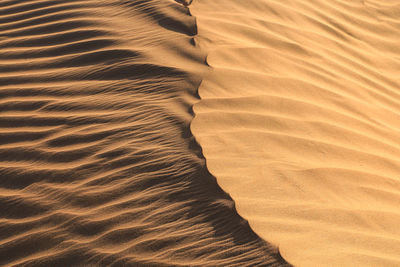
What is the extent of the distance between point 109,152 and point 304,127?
3.63 feet

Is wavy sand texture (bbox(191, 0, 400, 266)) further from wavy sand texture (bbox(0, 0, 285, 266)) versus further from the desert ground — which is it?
wavy sand texture (bbox(0, 0, 285, 266))

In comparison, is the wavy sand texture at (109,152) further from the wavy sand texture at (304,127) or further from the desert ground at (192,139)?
the wavy sand texture at (304,127)

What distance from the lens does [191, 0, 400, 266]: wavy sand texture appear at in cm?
186

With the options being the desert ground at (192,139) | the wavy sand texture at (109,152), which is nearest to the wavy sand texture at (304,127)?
the desert ground at (192,139)

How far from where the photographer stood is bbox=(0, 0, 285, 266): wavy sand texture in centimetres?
187

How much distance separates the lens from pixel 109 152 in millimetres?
2344

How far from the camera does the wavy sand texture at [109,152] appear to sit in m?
1.87

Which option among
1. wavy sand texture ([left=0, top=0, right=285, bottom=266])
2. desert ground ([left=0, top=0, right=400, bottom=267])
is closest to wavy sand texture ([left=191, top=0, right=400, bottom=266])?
desert ground ([left=0, top=0, right=400, bottom=267])

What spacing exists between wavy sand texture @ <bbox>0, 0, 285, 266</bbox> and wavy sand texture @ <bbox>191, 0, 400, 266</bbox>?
5.1 inches

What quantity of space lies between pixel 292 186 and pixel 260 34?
178 cm

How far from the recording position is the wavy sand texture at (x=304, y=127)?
1862mm

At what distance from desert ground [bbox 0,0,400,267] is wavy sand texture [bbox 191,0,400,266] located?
1 centimetres

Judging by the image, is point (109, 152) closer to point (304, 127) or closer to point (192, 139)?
point (192, 139)

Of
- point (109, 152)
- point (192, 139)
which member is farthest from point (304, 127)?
point (109, 152)
